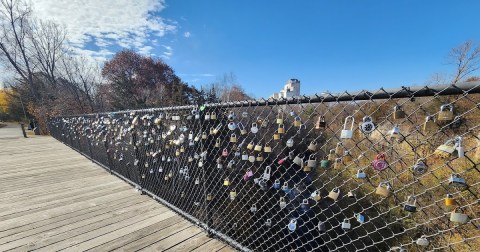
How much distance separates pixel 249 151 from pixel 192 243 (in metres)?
0.98

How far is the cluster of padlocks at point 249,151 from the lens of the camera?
1096mm

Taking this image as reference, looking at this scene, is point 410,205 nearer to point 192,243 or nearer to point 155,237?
point 192,243

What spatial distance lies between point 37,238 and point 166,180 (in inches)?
48.9

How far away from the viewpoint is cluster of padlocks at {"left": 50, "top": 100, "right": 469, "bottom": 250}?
110 cm

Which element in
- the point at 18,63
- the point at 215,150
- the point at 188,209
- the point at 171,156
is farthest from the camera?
the point at 18,63

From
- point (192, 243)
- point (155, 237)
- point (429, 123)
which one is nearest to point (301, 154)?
point (429, 123)

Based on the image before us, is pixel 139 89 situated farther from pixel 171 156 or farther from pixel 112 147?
pixel 171 156

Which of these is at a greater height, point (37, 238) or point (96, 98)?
point (96, 98)

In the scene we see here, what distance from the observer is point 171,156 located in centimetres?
268

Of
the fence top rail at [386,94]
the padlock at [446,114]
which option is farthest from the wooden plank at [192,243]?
the padlock at [446,114]

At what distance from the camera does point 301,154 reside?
1667 millimetres

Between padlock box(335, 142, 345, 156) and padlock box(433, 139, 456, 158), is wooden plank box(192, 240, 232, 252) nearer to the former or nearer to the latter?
padlock box(335, 142, 345, 156)

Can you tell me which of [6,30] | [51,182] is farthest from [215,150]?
[6,30]

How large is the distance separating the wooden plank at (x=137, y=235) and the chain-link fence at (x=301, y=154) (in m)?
0.15
